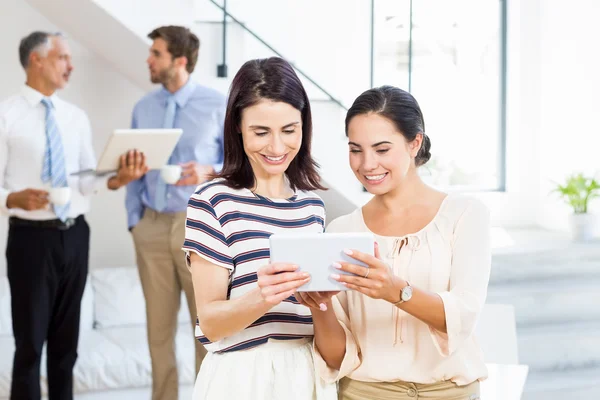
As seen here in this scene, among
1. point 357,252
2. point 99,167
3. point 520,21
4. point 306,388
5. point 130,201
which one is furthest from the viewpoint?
point 520,21

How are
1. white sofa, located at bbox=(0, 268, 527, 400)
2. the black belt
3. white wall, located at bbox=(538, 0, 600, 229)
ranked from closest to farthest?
white sofa, located at bbox=(0, 268, 527, 400) → the black belt → white wall, located at bbox=(538, 0, 600, 229)

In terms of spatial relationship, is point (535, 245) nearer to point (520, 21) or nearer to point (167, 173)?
point (520, 21)

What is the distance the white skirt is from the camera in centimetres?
168

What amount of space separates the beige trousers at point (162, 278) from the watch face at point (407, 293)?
2187mm

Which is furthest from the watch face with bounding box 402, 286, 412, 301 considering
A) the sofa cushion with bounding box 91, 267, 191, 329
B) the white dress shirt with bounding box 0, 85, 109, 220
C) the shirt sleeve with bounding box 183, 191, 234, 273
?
the sofa cushion with bounding box 91, 267, 191, 329

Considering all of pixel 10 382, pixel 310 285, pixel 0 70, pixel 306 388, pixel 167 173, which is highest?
pixel 0 70

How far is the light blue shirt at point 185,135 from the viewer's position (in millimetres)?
3693

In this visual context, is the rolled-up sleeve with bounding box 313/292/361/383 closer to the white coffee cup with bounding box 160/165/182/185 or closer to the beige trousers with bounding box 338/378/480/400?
the beige trousers with bounding box 338/378/480/400

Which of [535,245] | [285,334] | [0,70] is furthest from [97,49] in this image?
[285,334]

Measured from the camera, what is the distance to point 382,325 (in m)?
1.73

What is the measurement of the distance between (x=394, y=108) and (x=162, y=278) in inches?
85.3

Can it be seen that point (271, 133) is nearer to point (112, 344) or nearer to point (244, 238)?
point (244, 238)

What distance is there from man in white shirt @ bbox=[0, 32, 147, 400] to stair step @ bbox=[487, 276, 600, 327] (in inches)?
87.3

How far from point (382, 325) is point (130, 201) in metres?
2.25
